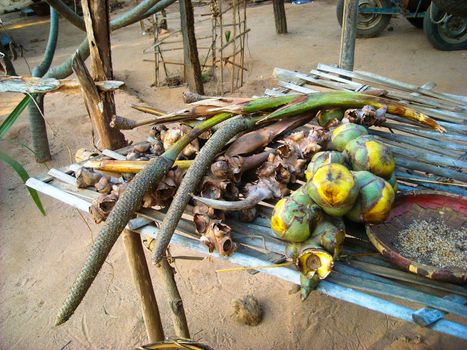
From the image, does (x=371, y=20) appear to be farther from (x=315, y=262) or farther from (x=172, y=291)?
(x=315, y=262)

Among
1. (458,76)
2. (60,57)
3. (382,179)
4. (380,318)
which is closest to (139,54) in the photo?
(60,57)

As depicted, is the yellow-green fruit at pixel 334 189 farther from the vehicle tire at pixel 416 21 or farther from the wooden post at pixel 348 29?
the vehicle tire at pixel 416 21

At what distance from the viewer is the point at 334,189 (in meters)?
1.11

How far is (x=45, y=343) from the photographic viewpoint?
243 centimetres

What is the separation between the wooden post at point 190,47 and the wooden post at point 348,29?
188cm

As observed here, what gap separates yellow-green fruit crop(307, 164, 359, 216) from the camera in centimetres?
111

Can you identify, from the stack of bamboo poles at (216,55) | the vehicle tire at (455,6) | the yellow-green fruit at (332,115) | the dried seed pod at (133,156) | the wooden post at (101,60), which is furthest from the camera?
the stack of bamboo poles at (216,55)

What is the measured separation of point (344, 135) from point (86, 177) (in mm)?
897

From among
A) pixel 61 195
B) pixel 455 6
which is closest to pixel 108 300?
pixel 61 195

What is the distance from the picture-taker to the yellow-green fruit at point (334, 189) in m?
1.11

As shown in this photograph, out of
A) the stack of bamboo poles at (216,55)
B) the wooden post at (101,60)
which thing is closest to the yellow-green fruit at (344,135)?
the wooden post at (101,60)

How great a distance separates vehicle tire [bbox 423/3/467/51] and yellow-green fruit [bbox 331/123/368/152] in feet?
16.6

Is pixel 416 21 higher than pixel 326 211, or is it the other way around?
pixel 326 211

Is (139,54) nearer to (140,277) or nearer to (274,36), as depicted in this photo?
(274,36)
